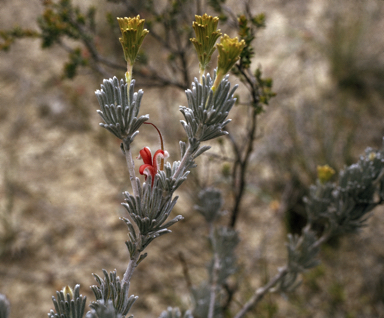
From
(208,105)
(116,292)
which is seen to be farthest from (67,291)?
(208,105)

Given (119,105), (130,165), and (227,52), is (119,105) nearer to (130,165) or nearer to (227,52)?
(130,165)

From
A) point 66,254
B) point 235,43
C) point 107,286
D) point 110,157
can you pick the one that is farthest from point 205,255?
point 235,43

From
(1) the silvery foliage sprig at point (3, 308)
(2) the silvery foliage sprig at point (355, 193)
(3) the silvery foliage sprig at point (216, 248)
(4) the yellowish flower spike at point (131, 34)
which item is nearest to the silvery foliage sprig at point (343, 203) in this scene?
(2) the silvery foliage sprig at point (355, 193)

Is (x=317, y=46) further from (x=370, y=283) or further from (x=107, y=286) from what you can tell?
(x=107, y=286)

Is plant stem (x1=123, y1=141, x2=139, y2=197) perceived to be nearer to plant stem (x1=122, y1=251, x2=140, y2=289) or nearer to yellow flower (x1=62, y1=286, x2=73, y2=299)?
plant stem (x1=122, y1=251, x2=140, y2=289)

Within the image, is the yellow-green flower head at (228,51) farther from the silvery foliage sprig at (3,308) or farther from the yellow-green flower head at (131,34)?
the silvery foliage sprig at (3,308)

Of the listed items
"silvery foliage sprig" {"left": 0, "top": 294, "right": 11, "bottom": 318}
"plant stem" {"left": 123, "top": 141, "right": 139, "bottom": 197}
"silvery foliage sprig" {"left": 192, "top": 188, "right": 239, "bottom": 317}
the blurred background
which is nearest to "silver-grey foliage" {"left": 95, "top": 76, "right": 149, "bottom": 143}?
"plant stem" {"left": 123, "top": 141, "right": 139, "bottom": 197}
